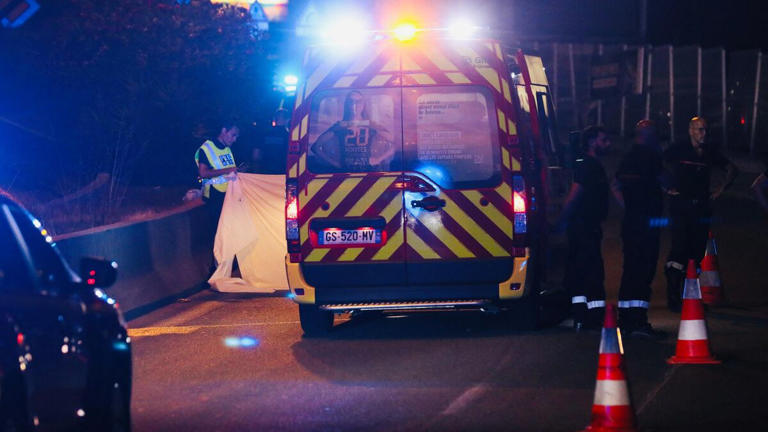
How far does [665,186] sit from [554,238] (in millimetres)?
3713

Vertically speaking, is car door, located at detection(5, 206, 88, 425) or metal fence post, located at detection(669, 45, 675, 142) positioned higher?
metal fence post, located at detection(669, 45, 675, 142)

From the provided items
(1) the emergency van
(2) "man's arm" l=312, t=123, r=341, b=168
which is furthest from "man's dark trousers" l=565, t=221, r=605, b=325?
(2) "man's arm" l=312, t=123, r=341, b=168

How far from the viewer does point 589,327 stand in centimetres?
1040

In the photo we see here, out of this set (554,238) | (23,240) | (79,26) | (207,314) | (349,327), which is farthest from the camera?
(79,26)

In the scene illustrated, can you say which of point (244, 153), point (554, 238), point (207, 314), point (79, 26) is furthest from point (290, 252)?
point (244, 153)

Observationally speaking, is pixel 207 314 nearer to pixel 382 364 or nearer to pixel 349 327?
pixel 349 327

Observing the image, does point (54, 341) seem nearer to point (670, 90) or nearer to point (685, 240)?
point (685, 240)

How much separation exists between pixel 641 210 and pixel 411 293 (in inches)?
86.6

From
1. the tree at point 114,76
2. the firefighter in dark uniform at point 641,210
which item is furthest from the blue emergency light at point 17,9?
the firefighter in dark uniform at point 641,210

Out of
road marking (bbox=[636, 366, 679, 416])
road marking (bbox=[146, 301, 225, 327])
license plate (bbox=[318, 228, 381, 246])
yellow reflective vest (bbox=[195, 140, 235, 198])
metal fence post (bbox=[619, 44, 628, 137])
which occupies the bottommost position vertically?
road marking (bbox=[146, 301, 225, 327])

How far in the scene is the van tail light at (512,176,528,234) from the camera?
9.79 m

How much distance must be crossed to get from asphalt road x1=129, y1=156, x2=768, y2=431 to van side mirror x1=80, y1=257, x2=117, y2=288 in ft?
5.55

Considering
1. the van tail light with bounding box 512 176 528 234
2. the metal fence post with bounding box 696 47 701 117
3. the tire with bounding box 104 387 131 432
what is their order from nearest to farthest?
the tire with bounding box 104 387 131 432, the van tail light with bounding box 512 176 528 234, the metal fence post with bounding box 696 47 701 117

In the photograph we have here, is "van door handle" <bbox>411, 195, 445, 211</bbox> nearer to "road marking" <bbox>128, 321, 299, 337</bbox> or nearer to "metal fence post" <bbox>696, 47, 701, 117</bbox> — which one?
"road marking" <bbox>128, 321, 299, 337</bbox>
